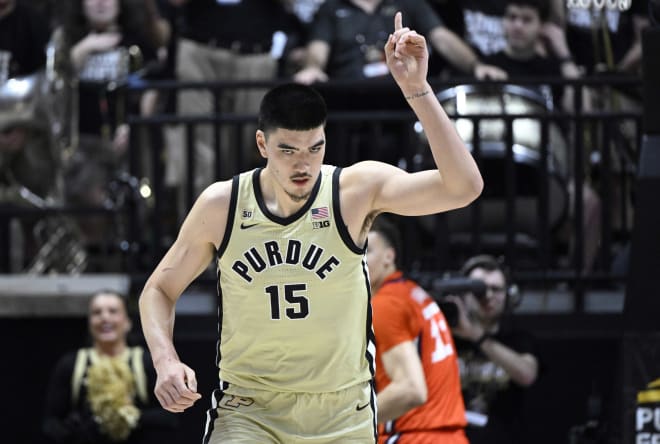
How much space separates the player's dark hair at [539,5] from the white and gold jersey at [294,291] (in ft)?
16.5

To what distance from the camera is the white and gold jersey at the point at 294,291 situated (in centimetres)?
553

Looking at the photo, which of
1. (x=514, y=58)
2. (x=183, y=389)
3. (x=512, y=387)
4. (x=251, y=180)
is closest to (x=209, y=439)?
(x=183, y=389)

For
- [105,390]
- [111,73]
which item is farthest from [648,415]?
[111,73]

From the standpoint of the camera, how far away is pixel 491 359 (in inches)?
348

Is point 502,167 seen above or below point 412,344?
above

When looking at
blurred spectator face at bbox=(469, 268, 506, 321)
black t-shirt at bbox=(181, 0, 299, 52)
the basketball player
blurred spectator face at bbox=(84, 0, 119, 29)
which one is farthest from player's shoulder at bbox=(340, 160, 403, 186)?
blurred spectator face at bbox=(84, 0, 119, 29)

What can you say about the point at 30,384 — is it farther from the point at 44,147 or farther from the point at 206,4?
the point at 206,4

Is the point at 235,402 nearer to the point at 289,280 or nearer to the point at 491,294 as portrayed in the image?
the point at 289,280

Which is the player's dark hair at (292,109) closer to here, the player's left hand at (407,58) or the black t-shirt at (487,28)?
the player's left hand at (407,58)

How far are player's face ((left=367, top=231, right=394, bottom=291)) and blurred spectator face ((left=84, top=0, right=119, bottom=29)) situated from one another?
14.5ft

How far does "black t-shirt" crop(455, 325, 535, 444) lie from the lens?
8836mm

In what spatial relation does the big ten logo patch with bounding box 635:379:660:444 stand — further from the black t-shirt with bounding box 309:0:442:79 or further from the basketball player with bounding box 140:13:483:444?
the black t-shirt with bounding box 309:0:442:79

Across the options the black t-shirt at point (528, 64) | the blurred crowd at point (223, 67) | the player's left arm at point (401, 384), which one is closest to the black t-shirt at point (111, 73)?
the blurred crowd at point (223, 67)

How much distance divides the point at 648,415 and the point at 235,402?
2.53 m
